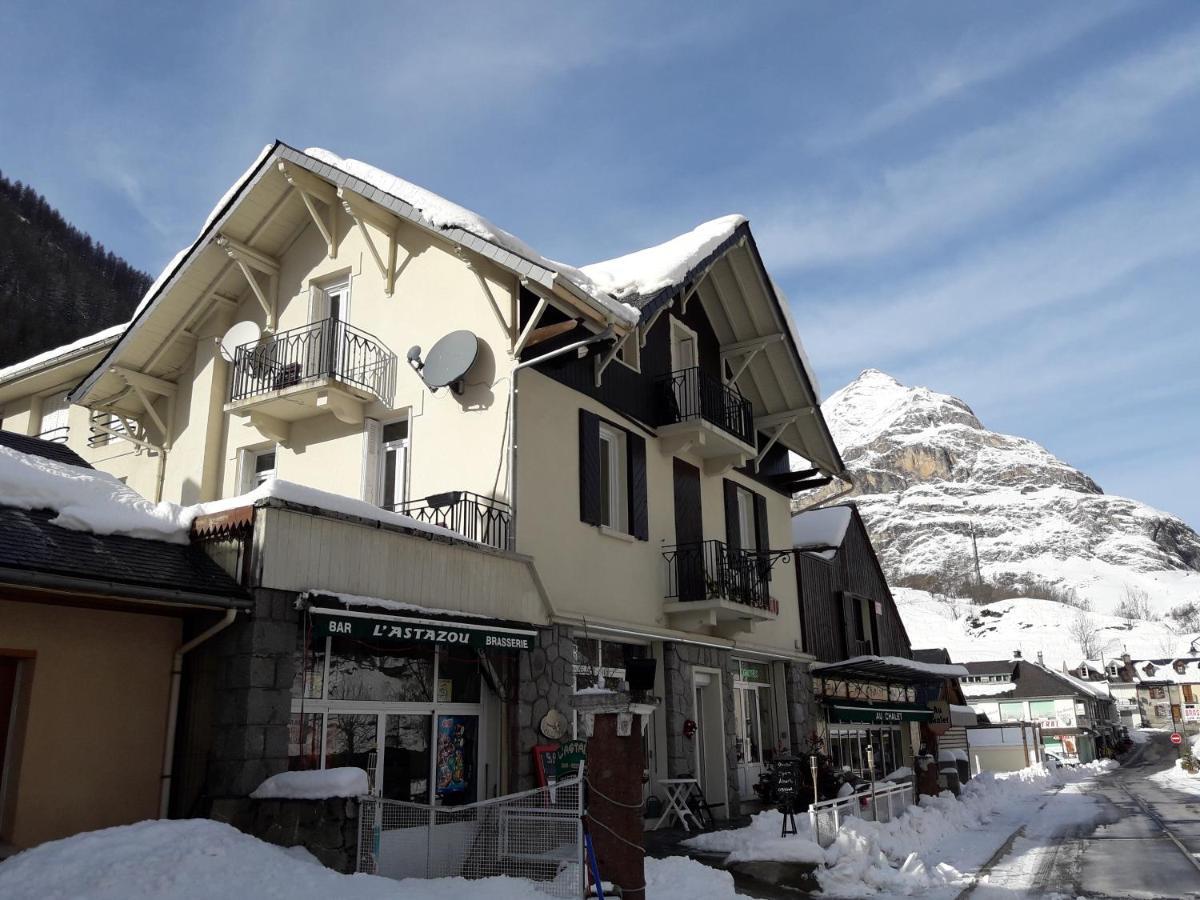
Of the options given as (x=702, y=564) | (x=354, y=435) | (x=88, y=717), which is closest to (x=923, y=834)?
A: (x=702, y=564)

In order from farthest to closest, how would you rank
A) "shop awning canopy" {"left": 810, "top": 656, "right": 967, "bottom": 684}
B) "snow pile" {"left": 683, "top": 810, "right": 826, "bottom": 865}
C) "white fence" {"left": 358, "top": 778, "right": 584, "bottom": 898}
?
"shop awning canopy" {"left": 810, "top": 656, "right": 967, "bottom": 684}, "snow pile" {"left": 683, "top": 810, "right": 826, "bottom": 865}, "white fence" {"left": 358, "top": 778, "right": 584, "bottom": 898}

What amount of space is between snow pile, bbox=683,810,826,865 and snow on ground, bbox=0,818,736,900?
16.2 ft

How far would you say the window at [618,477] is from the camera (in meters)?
15.2

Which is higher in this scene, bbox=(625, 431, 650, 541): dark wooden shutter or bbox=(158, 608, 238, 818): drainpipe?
bbox=(625, 431, 650, 541): dark wooden shutter

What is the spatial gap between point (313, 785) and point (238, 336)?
9668 millimetres

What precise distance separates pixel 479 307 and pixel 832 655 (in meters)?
14.3

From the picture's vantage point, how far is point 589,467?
49.1ft

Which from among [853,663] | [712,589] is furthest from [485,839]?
[853,663]

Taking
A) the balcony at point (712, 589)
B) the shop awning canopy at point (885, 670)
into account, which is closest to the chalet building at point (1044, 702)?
the shop awning canopy at point (885, 670)

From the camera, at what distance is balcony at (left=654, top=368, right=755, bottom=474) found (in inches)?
679

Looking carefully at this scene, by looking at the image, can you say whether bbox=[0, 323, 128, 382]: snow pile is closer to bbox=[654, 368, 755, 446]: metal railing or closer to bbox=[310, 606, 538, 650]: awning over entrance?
bbox=[654, 368, 755, 446]: metal railing

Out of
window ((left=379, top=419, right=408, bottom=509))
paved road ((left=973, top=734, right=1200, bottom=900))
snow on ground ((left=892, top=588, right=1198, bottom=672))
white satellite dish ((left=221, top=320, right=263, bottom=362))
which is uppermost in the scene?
snow on ground ((left=892, top=588, right=1198, bottom=672))

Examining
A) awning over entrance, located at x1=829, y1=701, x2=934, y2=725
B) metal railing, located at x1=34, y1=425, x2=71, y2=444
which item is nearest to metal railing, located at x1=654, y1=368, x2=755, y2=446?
awning over entrance, located at x1=829, y1=701, x2=934, y2=725

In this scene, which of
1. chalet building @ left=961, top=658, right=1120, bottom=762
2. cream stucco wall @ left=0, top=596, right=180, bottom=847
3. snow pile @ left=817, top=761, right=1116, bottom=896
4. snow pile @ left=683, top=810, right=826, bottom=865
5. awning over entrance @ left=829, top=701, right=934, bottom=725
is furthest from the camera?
chalet building @ left=961, top=658, right=1120, bottom=762
